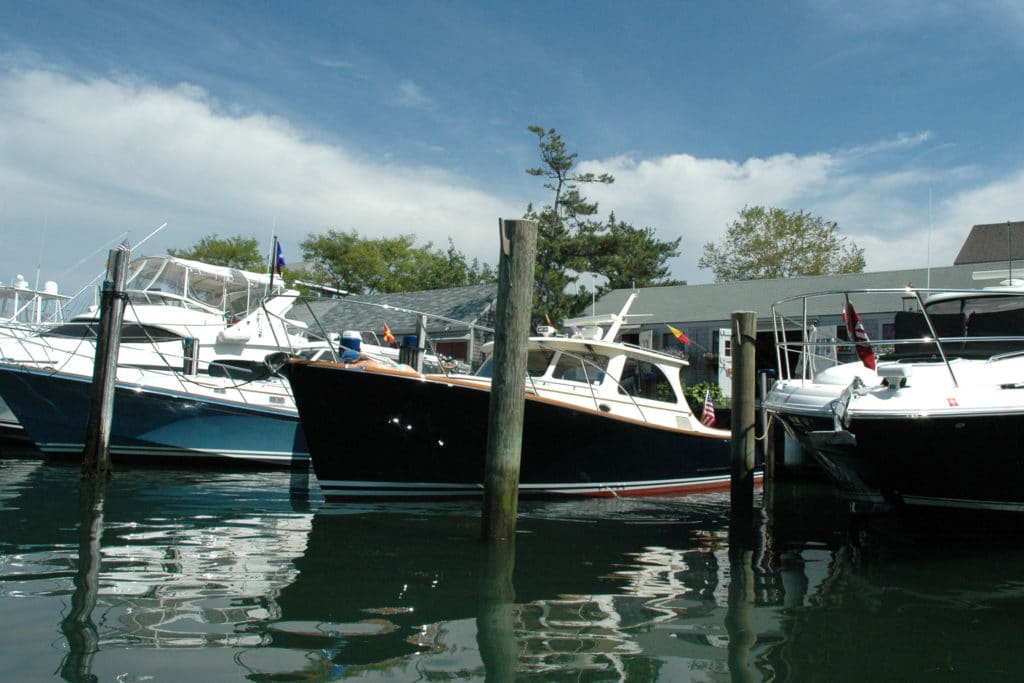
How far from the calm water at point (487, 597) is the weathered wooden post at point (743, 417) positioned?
43cm

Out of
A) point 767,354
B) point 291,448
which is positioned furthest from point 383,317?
point 291,448

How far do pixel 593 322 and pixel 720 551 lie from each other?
5040 millimetres

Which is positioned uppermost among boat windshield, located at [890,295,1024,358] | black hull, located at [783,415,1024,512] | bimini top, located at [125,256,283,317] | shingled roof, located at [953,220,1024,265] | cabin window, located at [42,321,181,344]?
shingled roof, located at [953,220,1024,265]

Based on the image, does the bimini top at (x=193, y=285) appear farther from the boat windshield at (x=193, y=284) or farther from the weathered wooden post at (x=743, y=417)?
the weathered wooden post at (x=743, y=417)

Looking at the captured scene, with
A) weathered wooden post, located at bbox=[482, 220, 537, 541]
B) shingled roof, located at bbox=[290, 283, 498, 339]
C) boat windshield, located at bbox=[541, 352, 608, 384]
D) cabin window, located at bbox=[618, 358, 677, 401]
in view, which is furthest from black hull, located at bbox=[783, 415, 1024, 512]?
shingled roof, located at bbox=[290, 283, 498, 339]

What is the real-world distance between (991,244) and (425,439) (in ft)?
70.3

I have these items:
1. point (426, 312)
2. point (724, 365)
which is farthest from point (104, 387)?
point (426, 312)

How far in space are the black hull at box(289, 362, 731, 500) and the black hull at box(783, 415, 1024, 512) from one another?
10.7 ft

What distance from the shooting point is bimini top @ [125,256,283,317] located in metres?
18.4

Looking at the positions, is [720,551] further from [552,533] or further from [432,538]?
[432,538]

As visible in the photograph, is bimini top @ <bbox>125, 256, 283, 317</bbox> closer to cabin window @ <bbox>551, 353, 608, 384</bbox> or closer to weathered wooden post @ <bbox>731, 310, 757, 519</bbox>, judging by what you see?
cabin window @ <bbox>551, 353, 608, 384</bbox>

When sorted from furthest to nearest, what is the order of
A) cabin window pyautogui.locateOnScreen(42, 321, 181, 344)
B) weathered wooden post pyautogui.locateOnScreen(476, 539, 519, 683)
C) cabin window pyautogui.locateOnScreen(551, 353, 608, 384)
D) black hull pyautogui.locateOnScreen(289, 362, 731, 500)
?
cabin window pyautogui.locateOnScreen(42, 321, 181, 344), cabin window pyautogui.locateOnScreen(551, 353, 608, 384), black hull pyautogui.locateOnScreen(289, 362, 731, 500), weathered wooden post pyautogui.locateOnScreen(476, 539, 519, 683)

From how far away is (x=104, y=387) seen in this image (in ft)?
37.6

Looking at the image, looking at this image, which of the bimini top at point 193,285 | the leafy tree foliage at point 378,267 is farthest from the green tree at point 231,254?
the bimini top at point 193,285
